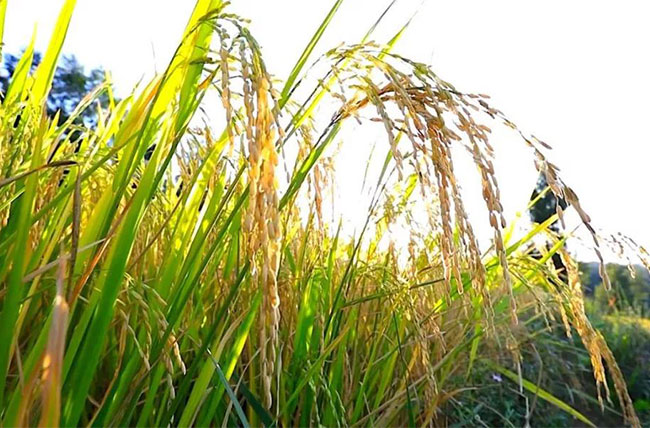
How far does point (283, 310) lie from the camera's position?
134 cm

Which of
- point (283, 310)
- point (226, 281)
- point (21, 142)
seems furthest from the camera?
point (283, 310)

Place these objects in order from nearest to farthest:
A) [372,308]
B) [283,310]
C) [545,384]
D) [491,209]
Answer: [491,209]
[283,310]
[372,308]
[545,384]

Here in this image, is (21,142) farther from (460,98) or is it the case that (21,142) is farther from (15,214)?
(460,98)

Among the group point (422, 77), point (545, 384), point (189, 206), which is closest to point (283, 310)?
point (189, 206)

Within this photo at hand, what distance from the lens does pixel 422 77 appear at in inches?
29.1

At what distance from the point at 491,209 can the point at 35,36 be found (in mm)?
1085

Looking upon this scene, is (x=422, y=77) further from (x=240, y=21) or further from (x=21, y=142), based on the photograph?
(x=21, y=142)

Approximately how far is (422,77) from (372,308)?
3.38 feet

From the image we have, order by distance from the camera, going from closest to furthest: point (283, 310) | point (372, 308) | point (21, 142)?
1. point (21, 142)
2. point (283, 310)
3. point (372, 308)

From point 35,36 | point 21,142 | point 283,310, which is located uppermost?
point 35,36

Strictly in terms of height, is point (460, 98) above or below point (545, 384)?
above

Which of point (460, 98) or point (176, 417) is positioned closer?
point (460, 98)

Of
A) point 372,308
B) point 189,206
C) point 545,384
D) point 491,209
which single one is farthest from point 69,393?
point 545,384

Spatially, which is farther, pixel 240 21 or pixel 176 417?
pixel 176 417
